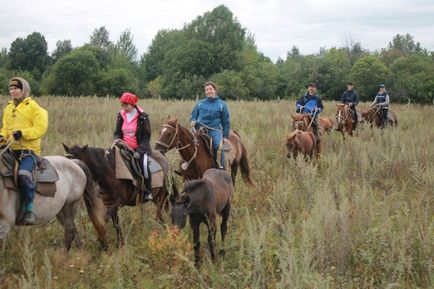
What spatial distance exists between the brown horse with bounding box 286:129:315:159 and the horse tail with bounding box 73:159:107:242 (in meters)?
5.98

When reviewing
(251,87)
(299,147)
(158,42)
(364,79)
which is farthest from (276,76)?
(299,147)

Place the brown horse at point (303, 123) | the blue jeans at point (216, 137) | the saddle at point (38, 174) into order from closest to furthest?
the saddle at point (38, 174), the blue jeans at point (216, 137), the brown horse at point (303, 123)

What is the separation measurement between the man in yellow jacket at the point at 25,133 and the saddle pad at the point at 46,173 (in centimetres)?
14

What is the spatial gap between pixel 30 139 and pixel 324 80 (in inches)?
2052

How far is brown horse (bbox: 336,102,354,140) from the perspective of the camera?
16.5m

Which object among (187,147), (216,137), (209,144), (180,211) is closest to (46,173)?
(180,211)

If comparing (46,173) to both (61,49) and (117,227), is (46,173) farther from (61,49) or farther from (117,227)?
(61,49)

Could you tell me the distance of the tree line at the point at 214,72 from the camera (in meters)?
48.9

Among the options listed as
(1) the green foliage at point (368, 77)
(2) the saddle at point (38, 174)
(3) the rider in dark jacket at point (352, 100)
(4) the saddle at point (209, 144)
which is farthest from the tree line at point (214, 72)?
(2) the saddle at point (38, 174)

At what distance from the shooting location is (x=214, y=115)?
329 inches

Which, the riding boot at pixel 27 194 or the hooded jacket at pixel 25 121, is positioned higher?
the hooded jacket at pixel 25 121

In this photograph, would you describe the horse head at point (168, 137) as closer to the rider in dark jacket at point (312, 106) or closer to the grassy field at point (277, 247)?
the grassy field at point (277, 247)

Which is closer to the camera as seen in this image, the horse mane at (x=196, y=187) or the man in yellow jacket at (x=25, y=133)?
the man in yellow jacket at (x=25, y=133)

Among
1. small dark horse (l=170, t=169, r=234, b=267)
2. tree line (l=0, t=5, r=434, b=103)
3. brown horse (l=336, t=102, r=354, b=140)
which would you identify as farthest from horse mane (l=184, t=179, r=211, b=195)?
tree line (l=0, t=5, r=434, b=103)
